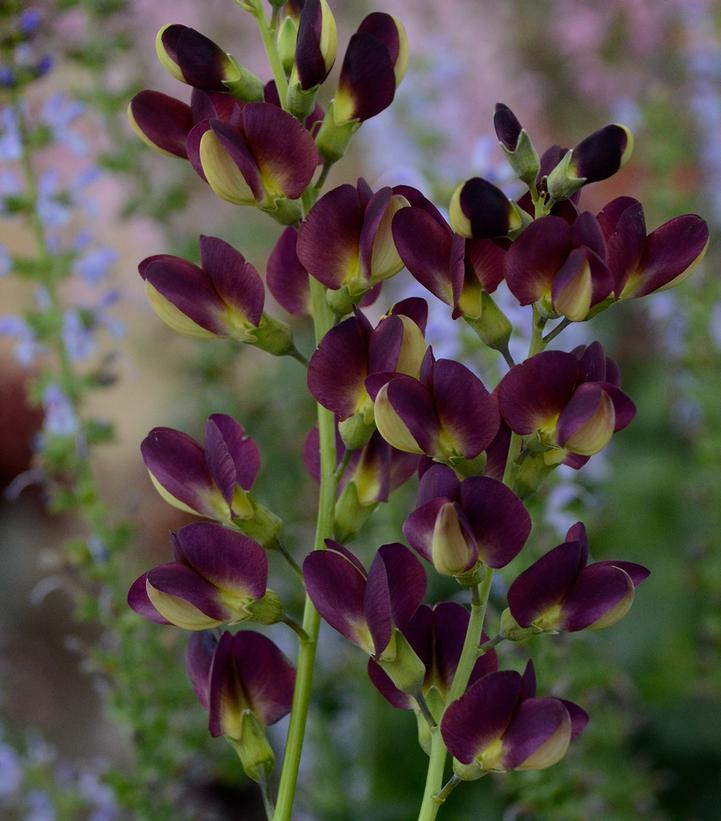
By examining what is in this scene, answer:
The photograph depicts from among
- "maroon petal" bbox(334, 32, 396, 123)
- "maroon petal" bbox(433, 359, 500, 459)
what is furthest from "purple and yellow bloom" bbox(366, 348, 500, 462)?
"maroon petal" bbox(334, 32, 396, 123)

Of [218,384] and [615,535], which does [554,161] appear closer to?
[218,384]

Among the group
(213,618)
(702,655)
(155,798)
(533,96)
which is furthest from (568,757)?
(533,96)

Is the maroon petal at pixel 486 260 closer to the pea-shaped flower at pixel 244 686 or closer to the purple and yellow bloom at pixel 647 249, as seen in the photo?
the purple and yellow bloom at pixel 647 249

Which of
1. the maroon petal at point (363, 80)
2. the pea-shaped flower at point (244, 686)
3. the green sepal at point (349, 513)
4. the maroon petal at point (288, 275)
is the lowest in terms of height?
the pea-shaped flower at point (244, 686)

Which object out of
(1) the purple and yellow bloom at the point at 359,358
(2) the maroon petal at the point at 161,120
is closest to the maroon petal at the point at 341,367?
(1) the purple and yellow bloom at the point at 359,358

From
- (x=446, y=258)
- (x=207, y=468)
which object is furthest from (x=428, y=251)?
(x=207, y=468)

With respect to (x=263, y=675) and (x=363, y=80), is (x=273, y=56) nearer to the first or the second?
(x=363, y=80)
